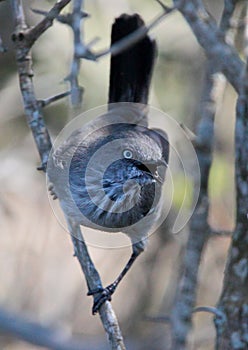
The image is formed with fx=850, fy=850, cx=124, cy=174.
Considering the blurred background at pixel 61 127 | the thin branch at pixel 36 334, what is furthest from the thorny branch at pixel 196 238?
the blurred background at pixel 61 127

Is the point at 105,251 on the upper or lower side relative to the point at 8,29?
lower

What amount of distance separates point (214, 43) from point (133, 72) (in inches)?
43.7

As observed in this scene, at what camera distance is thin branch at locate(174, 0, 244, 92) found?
355 centimetres

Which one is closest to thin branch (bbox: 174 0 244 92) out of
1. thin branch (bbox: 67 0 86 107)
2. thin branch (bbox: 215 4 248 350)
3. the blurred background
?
thin branch (bbox: 215 4 248 350)

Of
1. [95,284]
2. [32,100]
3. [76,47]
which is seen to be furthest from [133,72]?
[76,47]

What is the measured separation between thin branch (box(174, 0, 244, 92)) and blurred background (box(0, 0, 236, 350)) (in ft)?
5.84

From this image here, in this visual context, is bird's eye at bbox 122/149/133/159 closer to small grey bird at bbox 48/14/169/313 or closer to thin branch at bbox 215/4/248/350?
small grey bird at bbox 48/14/169/313

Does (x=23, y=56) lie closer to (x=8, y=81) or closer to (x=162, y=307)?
(x=8, y=81)

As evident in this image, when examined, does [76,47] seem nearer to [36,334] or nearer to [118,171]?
[118,171]

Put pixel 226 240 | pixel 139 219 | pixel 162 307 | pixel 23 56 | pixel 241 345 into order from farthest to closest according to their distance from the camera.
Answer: pixel 226 240, pixel 162 307, pixel 139 219, pixel 23 56, pixel 241 345

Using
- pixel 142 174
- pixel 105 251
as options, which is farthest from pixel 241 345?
pixel 105 251

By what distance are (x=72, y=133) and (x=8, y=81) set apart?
125 cm

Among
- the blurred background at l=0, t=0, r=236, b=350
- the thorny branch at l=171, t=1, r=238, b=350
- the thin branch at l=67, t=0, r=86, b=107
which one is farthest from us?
the blurred background at l=0, t=0, r=236, b=350

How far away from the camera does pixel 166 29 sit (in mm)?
5738
